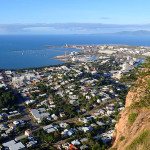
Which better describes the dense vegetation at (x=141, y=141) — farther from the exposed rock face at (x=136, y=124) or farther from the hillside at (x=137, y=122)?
the exposed rock face at (x=136, y=124)

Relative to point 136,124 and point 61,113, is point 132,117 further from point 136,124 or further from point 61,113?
point 61,113

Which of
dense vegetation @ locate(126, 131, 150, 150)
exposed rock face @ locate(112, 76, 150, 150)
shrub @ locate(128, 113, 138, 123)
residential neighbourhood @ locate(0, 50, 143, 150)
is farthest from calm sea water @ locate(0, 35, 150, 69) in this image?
dense vegetation @ locate(126, 131, 150, 150)

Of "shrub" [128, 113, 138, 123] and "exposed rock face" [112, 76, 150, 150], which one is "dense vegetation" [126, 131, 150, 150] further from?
"shrub" [128, 113, 138, 123]

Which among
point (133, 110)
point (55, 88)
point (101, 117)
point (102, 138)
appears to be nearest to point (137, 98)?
point (133, 110)

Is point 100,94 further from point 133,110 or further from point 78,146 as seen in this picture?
point 133,110

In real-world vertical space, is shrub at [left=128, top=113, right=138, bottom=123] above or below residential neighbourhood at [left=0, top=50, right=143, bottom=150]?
above

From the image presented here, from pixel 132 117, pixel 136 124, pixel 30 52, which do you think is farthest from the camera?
pixel 30 52

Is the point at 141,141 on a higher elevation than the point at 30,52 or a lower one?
lower

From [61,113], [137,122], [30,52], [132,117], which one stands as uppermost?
[30,52]

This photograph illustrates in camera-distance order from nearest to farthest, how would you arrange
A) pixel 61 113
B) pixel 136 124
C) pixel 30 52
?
1. pixel 136 124
2. pixel 61 113
3. pixel 30 52

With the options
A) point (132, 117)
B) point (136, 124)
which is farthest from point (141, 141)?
point (132, 117)
